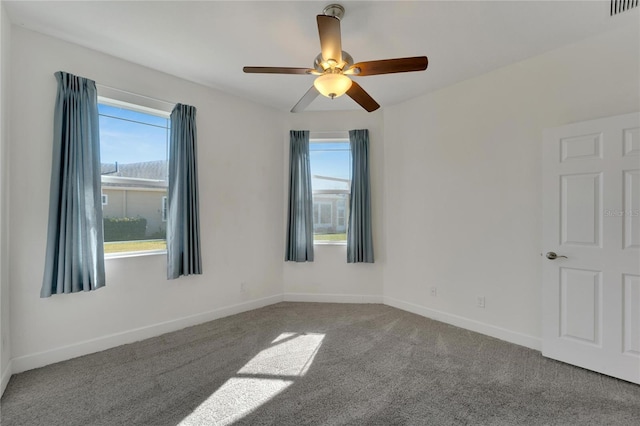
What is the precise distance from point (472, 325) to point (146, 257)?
11.5ft

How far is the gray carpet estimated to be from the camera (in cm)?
190

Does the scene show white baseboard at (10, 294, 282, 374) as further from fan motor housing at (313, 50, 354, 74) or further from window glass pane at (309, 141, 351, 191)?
fan motor housing at (313, 50, 354, 74)

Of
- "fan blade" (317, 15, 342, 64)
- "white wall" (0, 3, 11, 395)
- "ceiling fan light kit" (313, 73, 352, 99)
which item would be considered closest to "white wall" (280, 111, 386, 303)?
"ceiling fan light kit" (313, 73, 352, 99)

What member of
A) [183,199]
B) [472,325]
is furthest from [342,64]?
[472,325]

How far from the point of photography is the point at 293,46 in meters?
2.67

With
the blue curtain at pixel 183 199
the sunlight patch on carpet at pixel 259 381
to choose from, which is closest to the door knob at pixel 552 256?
the sunlight patch on carpet at pixel 259 381

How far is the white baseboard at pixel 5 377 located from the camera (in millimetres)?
2106

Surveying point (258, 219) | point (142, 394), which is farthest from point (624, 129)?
point (142, 394)

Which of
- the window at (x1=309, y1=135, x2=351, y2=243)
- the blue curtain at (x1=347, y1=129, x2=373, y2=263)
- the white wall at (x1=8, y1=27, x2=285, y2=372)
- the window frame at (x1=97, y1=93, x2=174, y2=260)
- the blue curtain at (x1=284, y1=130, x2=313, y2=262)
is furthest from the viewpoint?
the window at (x1=309, y1=135, x2=351, y2=243)

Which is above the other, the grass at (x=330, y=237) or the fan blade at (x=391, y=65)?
Answer: the fan blade at (x=391, y=65)

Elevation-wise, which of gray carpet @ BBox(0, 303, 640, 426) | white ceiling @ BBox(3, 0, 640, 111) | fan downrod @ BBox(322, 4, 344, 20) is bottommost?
gray carpet @ BBox(0, 303, 640, 426)

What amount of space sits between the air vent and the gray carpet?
108 inches

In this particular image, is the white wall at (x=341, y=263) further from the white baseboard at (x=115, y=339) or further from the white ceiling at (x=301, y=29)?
the white ceiling at (x=301, y=29)

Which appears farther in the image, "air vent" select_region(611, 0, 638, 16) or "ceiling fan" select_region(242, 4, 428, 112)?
"air vent" select_region(611, 0, 638, 16)
